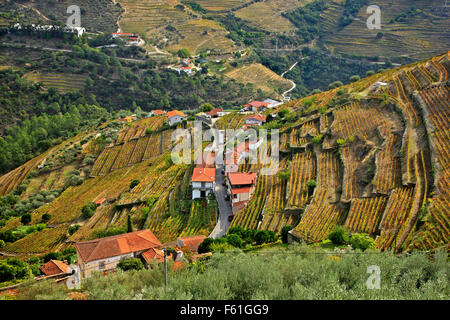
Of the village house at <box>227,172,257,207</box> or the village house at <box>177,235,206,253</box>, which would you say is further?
the village house at <box>227,172,257,207</box>

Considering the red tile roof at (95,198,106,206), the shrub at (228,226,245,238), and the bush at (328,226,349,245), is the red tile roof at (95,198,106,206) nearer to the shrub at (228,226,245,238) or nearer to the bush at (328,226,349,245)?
the shrub at (228,226,245,238)

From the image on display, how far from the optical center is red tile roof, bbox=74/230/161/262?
87.0ft

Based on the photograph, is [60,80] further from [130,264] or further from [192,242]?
[130,264]

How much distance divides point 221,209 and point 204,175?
12.8 feet

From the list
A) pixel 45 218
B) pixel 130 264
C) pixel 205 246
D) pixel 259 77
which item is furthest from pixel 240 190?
pixel 259 77

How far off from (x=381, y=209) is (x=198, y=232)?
14389 mm

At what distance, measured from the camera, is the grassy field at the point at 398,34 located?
101m

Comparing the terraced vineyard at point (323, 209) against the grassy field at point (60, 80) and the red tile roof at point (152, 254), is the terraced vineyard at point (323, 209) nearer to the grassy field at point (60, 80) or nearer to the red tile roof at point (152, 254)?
the red tile roof at point (152, 254)

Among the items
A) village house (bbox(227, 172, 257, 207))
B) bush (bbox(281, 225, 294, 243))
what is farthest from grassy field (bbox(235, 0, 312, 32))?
bush (bbox(281, 225, 294, 243))

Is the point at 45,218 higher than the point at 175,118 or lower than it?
lower

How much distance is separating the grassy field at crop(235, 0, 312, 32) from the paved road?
10432cm

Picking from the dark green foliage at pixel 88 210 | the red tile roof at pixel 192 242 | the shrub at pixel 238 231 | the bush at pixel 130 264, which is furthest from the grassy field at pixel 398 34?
the bush at pixel 130 264

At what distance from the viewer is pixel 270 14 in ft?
464

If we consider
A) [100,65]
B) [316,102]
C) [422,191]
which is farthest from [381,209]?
[100,65]
